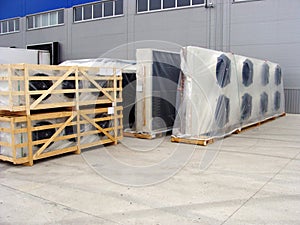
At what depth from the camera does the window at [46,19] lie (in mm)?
21656

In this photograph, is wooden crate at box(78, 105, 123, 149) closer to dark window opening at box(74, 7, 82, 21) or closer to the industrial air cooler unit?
the industrial air cooler unit

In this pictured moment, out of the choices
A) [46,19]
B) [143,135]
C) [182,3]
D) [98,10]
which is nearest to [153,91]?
[143,135]

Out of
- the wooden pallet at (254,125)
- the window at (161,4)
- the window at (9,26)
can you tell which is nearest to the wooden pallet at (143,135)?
the wooden pallet at (254,125)

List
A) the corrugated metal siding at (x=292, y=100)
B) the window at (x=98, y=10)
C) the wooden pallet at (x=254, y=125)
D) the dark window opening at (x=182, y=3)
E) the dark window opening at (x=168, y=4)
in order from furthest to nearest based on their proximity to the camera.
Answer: the window at (x=98, y=10), the dark window opening at (x=168, y=4), the dark window opening at (x=182, y=3), the corrugated metal siding at (x=292, y=100), the wooden pallet at (x=254, y=125)

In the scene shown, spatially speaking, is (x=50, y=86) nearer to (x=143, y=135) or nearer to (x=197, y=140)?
(x=143, y=135)

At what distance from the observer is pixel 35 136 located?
19.8 ft

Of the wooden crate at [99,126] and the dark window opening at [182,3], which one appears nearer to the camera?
the wooden crate at [99,126]

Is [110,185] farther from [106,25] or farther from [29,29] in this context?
[29,29]

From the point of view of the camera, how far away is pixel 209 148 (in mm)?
7262

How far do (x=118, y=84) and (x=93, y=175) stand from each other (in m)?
3.10

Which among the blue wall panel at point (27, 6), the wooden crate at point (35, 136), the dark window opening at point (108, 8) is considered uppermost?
the blue wall panel at point (27, 6)

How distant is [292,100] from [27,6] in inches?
728

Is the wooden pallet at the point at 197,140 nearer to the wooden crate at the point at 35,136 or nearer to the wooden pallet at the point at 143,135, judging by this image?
the wooden pallet at the point at 143,135

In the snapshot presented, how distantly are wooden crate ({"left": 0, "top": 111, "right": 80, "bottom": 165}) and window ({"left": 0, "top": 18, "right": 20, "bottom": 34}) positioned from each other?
2064 centimetres
